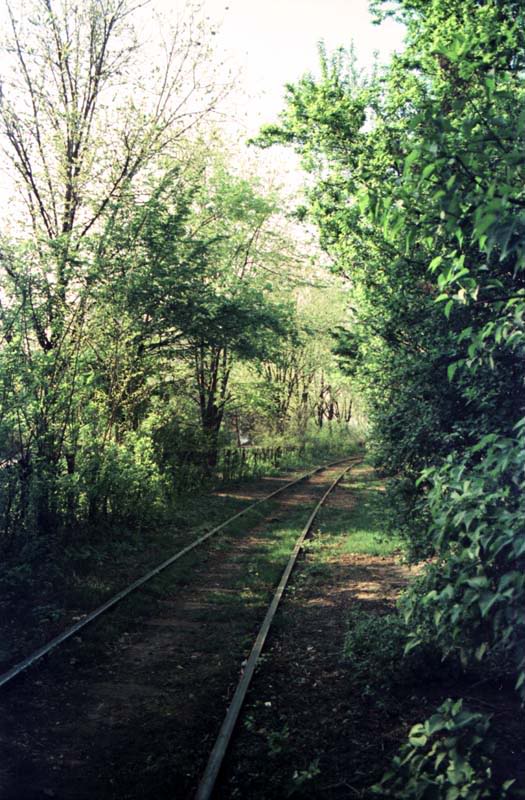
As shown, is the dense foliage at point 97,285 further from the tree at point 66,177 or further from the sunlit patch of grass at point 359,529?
the sunlit patch of grass at point 359,529

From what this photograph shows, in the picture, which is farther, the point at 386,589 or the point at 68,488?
the point at 68,488

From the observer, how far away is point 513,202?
2.96m

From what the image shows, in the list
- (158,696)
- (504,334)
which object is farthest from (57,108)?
(504,334)

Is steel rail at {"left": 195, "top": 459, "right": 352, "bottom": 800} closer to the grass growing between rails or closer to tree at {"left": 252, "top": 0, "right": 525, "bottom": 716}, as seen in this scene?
tree at {"left": 252, "top": 0, "right": 525, "bottom": 716}

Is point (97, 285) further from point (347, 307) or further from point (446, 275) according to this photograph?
point (446, 275)

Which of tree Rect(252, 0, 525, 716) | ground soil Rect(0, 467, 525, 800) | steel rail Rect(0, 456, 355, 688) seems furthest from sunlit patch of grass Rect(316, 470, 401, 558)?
steel rail Rect(0, 456, 355, 688)

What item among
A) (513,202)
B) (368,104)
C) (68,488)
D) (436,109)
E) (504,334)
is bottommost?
(68,488)

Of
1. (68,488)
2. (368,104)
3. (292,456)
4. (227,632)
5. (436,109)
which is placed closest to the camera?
(436,109)

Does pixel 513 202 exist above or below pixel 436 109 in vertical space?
below

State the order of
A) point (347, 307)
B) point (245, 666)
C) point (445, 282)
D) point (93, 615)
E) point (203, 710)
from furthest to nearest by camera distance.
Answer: point (347, 307)
point (93, 615)
point (245, 666)
point (203, 710)
point (445, 282)

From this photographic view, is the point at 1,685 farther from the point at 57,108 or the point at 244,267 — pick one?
the point at 244,267

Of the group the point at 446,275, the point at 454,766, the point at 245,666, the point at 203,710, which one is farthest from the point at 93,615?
the point at 446,275

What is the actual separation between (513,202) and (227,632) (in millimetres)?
6028

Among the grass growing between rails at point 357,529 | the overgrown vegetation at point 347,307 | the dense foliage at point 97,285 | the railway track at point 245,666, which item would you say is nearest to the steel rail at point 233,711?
the railway track at point 245,666
